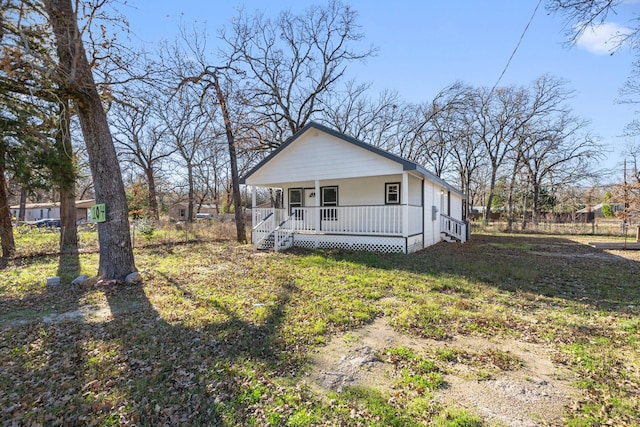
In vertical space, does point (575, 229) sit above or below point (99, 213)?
below

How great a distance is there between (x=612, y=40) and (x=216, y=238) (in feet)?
50.4

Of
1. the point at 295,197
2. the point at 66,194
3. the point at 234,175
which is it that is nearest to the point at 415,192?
the point at 295,197

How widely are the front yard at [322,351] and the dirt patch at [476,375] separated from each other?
2 cm

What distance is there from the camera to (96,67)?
6527mm

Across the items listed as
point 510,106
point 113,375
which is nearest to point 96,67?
point 113,375

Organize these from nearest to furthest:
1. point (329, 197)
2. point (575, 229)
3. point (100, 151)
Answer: point (100, 151) → point (329, 197) → point (575, 229)

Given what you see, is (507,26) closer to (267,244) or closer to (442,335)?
(442,335)

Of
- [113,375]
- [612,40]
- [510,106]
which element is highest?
[510,106]

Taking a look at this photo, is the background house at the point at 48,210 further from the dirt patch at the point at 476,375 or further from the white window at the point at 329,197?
the dirt patch at the point at 476,375

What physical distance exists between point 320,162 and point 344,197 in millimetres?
2149

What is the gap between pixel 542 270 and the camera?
8523mm

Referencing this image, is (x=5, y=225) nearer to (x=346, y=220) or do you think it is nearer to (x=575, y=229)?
(x=346, y=220)

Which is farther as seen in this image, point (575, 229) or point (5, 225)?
point (575, 229)

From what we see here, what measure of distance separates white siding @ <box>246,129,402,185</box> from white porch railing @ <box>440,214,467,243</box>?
261 inches
